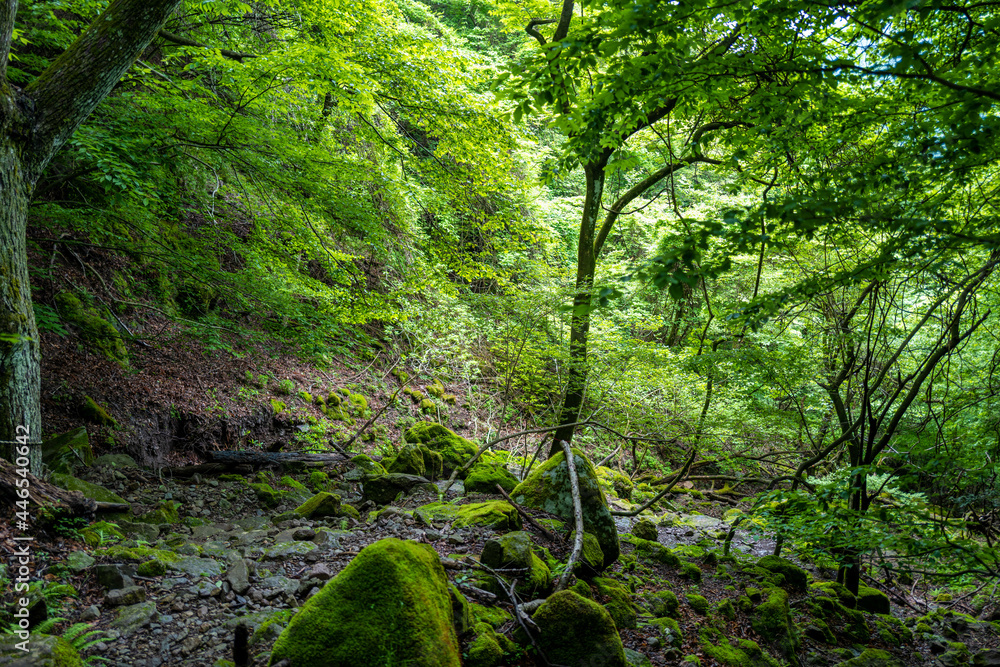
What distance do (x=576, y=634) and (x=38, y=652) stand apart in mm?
3184

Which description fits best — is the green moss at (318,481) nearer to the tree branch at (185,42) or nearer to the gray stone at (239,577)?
the gray stone at (239,577)

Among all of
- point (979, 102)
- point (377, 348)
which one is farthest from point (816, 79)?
point (377, 348)

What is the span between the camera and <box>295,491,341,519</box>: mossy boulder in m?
6.29

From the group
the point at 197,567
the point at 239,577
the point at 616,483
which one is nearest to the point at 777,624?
the point at 239,577

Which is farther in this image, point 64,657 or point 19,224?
point 19,224

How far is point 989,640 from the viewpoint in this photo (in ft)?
22.4

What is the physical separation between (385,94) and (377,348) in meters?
7.72

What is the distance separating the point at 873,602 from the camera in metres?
7.24

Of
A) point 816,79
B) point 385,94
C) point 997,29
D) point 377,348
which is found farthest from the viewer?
point 377,348

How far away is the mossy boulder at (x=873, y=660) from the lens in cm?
543

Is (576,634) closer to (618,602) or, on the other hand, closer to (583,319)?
(618,602)

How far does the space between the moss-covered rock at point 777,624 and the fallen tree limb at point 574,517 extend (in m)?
2.50

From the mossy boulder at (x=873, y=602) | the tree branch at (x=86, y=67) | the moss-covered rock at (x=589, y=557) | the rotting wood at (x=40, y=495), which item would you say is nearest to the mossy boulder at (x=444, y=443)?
the moss-covered rock at (x=589, y=557)

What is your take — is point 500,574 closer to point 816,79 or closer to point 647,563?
point 647,563
